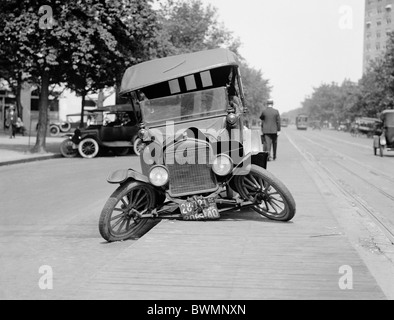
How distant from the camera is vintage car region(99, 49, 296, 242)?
6.89m

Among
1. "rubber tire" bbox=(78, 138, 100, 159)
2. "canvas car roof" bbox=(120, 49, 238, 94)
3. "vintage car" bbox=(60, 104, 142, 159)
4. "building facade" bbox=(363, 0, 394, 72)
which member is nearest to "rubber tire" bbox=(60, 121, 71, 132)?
"vintage car" bbox=(60, 104, 142, 159)

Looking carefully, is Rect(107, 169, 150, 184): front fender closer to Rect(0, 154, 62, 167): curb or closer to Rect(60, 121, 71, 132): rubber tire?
Rect(0, 154, 62, 167): curb

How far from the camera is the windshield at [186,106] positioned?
821 cm

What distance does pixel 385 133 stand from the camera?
939 inches

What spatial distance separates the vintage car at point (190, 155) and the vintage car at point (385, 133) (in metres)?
16.5

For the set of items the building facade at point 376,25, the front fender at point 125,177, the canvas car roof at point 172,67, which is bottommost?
the front fender at point 125,177

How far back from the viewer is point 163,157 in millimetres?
7215

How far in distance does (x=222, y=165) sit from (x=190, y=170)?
407 millimetres

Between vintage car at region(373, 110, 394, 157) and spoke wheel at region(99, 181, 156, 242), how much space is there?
18597 mm

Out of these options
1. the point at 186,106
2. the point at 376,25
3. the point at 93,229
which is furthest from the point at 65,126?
the point at 376,25

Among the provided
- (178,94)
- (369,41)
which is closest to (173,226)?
(178,94)

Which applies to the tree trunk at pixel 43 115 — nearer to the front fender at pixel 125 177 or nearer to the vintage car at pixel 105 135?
the vintage car at pixel 105 135

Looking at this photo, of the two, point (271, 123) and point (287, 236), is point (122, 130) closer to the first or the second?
point (271, 123)

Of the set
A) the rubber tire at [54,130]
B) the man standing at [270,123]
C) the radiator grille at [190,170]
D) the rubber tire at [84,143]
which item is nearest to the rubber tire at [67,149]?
the rubber tire at [84,143]
